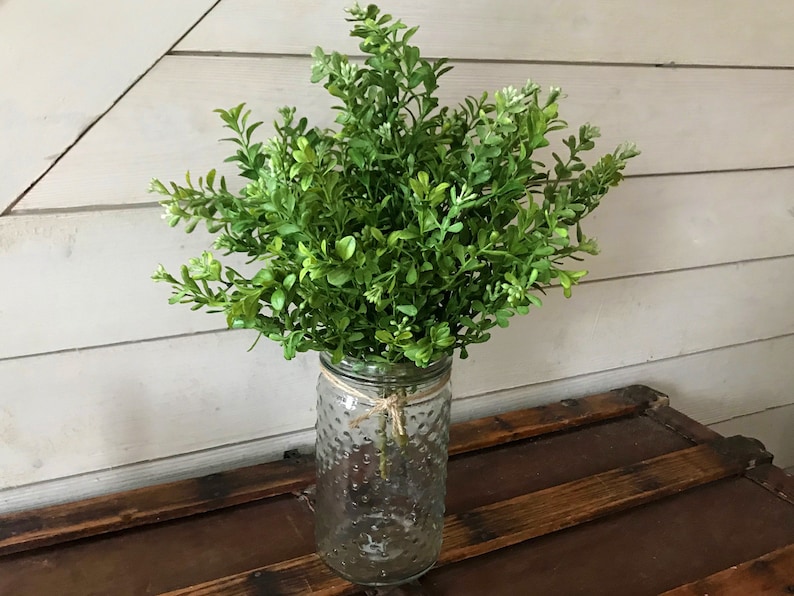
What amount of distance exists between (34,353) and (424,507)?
0.44 m

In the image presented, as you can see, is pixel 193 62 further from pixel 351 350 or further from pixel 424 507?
pixel 424 507

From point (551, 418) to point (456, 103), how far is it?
0.46m

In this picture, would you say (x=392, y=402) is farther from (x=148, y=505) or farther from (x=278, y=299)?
(x=148, y=505)

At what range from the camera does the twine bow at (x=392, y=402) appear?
2.15 feet

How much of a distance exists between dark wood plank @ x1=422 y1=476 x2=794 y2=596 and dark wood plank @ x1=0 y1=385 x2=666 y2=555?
7.3 inches

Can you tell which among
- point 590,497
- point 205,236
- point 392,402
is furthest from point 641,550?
point 205,236

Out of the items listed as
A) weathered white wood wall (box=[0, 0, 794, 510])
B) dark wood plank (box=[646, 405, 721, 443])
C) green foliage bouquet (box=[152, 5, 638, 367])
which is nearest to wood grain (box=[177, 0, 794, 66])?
weathered white wood wall (box=[0, 0, 794, 510])

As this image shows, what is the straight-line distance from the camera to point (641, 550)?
2.63ft

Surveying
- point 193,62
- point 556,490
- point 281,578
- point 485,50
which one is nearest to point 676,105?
point 485,50

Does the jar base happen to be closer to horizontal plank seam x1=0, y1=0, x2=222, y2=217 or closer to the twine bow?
the twine bow

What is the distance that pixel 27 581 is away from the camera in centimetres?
71

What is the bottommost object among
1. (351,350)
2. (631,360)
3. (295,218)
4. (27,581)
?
(27,581)

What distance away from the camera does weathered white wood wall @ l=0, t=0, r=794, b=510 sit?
2.32ft

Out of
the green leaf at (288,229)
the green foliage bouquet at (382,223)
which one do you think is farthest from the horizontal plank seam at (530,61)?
the green leaf at (288,229)
